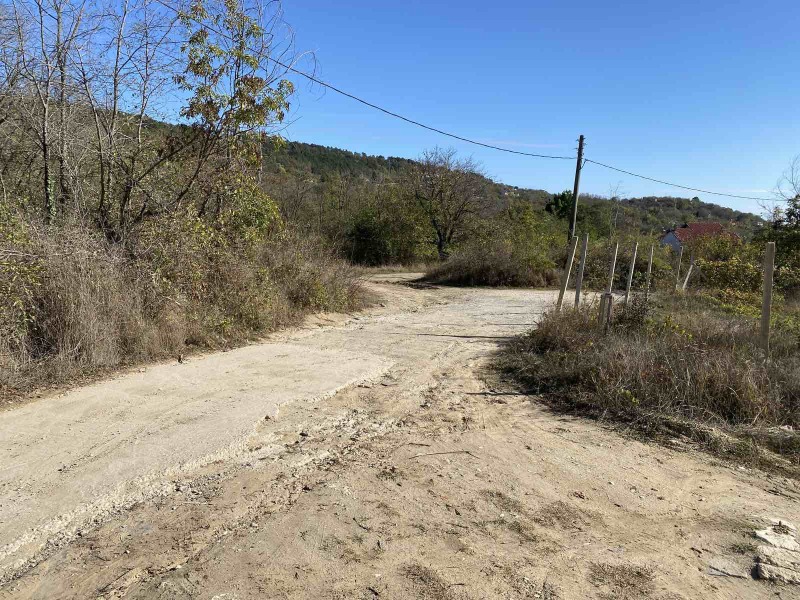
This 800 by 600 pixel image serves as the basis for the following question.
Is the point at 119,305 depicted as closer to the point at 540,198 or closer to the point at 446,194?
the point at 446,194

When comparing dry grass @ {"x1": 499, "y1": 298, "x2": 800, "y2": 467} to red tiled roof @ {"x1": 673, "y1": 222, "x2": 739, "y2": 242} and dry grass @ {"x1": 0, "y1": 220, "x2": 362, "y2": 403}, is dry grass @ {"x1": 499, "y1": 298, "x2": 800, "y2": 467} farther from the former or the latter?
red tiled roof @ {"x1": 673, "y1": 222, "x2": 739, "y2": 242}

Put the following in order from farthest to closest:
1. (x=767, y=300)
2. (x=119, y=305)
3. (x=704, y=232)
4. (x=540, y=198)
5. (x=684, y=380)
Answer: (x=540, y=198) < (x=704, y=232) < (x=119, y=305) < (x=767, y=300) < (x=684, y=380)

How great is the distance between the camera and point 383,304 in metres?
14.8

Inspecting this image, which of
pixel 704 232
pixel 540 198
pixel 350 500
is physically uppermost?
pixel 540 198

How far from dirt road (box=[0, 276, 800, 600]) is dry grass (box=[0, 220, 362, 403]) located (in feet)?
2.12

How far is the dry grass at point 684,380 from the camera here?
5.20 m

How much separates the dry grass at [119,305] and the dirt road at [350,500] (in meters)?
0.65

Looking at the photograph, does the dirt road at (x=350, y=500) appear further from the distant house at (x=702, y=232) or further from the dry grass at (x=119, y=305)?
the distant house at (x=702, y=232)

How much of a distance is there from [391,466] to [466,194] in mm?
27973

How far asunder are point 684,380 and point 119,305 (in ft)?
22.2

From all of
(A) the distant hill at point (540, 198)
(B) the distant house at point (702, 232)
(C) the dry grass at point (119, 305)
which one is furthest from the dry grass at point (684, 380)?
(A) the distant hill at point (540, 198)

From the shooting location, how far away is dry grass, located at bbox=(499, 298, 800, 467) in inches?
205

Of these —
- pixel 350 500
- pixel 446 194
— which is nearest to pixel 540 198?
pixel 446 194

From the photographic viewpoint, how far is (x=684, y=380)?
5.70 metres
